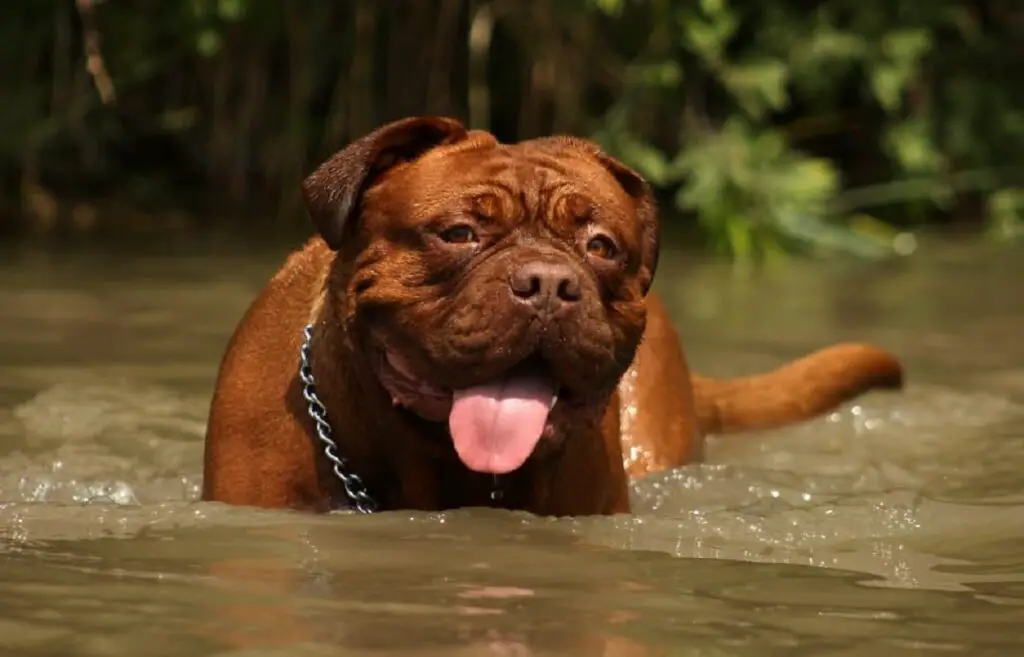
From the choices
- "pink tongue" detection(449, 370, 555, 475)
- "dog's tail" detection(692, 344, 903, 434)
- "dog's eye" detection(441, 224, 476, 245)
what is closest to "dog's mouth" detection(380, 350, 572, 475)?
"pink tongue" detection(449, 370, 555, 475)

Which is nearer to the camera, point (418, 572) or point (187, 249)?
point (418, 572)

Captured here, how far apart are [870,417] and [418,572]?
8.94 feet

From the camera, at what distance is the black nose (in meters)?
3.75

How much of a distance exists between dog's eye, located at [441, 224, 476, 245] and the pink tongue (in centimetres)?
30

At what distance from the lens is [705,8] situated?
10.6 meters

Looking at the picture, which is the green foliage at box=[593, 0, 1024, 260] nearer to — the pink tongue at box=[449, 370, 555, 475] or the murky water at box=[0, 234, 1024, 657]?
the murky water at box=[0, 234, 1024, 657]

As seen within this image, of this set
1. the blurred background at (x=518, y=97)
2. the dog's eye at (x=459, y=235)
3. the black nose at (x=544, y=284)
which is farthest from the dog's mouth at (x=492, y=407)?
the blurred background at (x=518, y=97)

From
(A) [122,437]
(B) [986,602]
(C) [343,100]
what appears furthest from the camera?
(C) [343,100]

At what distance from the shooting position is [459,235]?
12.9 ft

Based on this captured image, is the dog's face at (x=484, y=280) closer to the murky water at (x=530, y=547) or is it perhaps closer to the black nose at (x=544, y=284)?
the black nose at (x=544, y=284)

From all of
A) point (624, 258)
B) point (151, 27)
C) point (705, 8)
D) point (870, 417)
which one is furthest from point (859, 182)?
point (624, 258)

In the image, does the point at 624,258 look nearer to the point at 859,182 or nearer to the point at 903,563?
the point at 903,563

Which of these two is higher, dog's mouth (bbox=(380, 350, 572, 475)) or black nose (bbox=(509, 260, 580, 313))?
black nose (bbox=(509, 260, 580, 313))

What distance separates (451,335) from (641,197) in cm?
74
